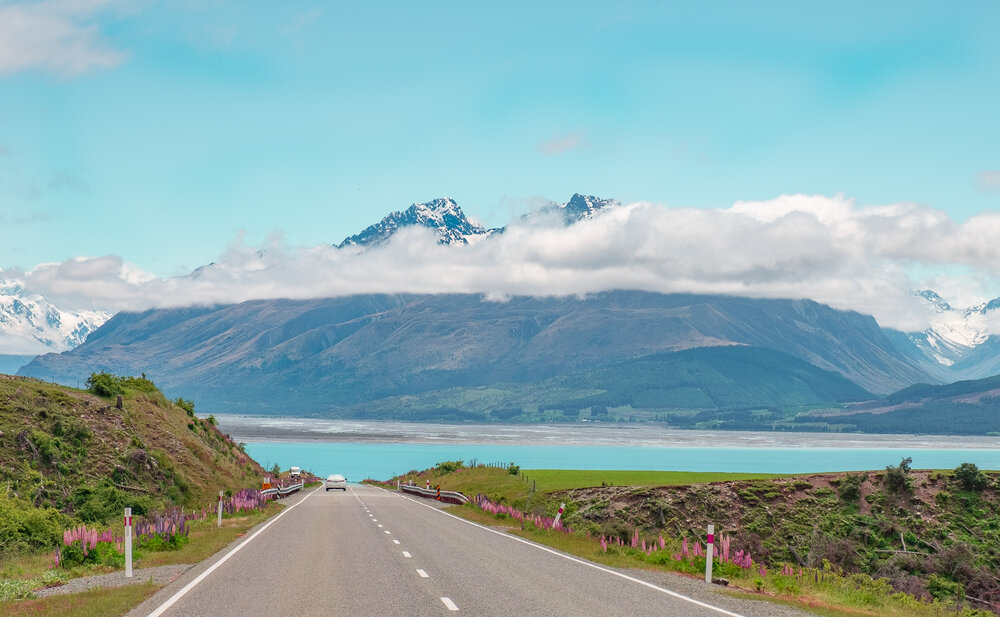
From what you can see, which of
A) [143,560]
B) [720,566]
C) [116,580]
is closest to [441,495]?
[143,560]

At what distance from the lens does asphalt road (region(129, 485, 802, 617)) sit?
14.9 metres

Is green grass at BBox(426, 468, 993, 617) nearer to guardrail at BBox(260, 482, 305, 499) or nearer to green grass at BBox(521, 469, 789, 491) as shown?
green grass at BBox(521, 469, 789, 491)

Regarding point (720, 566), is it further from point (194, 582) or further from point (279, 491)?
point (279, 491)

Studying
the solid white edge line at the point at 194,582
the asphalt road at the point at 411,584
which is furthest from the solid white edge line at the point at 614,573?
the solid white edge line at the point at 194,582

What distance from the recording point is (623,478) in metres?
56.7

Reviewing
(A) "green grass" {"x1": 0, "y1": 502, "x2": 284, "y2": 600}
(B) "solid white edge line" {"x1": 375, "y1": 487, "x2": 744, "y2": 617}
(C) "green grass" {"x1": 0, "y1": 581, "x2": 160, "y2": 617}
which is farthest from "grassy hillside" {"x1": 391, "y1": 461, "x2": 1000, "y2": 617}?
(C) "green grass" {"x1": 0, "y1": 581, "x2": 160, "y2": 617}

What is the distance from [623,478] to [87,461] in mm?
30642

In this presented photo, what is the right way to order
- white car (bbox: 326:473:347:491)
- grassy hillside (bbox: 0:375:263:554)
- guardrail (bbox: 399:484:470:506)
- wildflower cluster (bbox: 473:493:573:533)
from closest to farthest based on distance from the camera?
1. grassy hillside (bbox: 0:375:263:554)
2. wildflower cluster (bbox: 473:493:573:533)
3. guardrail (bbox: 399:484:470:506)
4. white car (bbox: 326:473:347:491)

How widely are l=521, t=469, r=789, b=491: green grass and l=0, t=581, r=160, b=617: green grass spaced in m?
37.1

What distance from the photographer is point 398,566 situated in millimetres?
20516

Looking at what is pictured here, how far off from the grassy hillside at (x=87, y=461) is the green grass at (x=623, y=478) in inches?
744

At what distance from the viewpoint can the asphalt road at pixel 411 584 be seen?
1491 cm

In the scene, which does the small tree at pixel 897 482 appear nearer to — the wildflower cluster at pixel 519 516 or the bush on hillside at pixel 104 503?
the wildflower cluster at pixel 519 516

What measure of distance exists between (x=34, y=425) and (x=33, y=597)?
26.3 meters
